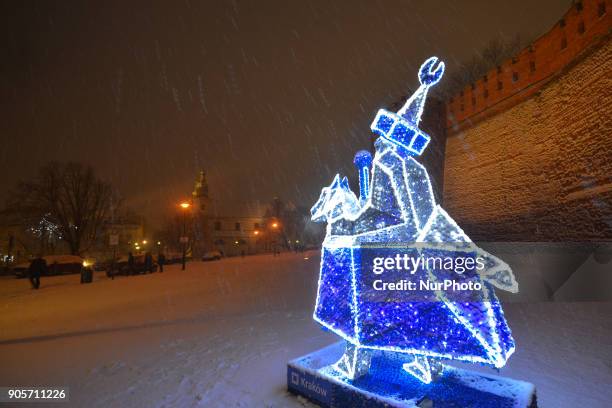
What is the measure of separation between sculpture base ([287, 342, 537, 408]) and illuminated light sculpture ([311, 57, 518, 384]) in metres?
0.12

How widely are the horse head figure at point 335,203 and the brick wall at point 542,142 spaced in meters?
8.23

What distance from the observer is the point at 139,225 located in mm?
67312

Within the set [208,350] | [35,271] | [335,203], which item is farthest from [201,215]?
[335,203]

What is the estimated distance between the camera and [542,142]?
11305mm

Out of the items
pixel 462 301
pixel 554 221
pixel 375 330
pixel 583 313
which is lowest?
pixel 583 313

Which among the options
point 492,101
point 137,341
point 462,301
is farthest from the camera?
point 492,101

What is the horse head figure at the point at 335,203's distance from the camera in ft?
11.5

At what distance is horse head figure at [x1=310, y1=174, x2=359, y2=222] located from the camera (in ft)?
11.5

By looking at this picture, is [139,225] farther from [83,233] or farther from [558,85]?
Answer: [558,85]

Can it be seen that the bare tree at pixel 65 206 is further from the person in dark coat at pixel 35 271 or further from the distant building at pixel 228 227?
the distant building at pixel 228 227

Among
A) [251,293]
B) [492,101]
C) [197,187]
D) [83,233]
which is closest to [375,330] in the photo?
[251,293]

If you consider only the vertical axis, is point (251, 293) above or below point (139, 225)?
below

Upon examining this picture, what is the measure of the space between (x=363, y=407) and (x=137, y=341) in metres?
4.78

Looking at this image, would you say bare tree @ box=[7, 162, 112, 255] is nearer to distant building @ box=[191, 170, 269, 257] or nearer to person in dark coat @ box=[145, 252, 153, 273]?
person in dark coat @ box=[145, 252, 153, 273]
